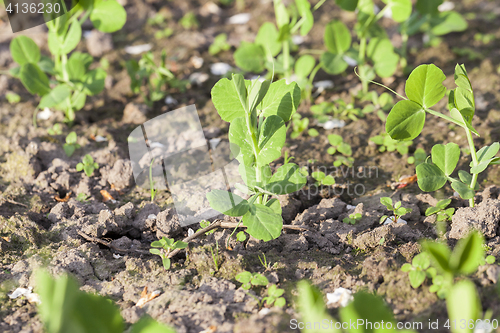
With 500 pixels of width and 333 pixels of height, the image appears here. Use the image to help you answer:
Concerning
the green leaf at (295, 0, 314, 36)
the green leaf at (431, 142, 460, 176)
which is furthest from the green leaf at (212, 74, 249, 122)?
the green leaf at (295, 0, 314, 36)

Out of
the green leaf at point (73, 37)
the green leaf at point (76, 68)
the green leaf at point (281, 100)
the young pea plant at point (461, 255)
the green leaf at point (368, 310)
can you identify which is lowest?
the green leaf at point (368, 310)

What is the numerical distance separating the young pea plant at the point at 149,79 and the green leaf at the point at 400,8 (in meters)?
1.44

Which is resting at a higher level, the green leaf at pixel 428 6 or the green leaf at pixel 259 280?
the green leaf at pixel 428 6

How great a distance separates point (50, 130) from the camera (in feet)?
7.63

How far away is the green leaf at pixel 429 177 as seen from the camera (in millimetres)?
1500

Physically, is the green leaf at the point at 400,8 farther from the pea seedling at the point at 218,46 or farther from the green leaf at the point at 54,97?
the green leaf at the point at 54,97

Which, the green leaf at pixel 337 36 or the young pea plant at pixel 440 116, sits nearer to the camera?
the young pea plant at pixel 440 116

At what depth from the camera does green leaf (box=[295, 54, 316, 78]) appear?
8.04ft

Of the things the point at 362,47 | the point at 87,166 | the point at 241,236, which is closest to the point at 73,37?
the point at 87,166

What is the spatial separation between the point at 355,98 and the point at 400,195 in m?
0.95

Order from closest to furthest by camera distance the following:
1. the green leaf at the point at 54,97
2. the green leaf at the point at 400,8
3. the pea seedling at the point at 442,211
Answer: the pea seedling at the point at 442,211 → the green leaf at the point at 54,97 → the green leaf at the point at 400,8

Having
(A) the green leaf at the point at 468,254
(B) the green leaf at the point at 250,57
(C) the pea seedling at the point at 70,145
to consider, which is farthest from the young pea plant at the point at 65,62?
(A) the green leaf at the point at 468,254

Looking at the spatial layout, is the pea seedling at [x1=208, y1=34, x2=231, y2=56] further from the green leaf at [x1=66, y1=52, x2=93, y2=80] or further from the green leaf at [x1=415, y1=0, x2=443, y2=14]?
the green leaf at [x1=415, y1=0, x2=443, y2=14]

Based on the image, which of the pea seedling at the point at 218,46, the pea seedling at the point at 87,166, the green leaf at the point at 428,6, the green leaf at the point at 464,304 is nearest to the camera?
the green leaf at the point at 464,304
